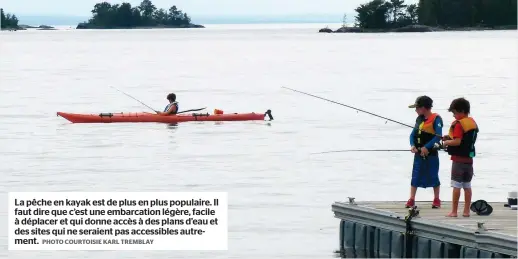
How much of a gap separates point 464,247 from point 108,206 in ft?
23.4

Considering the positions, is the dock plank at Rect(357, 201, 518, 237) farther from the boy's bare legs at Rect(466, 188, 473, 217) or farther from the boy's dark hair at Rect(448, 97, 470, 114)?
the boy's dark hair at Rect(448, 97, 470, 114)

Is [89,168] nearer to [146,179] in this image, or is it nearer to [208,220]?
[146,179]

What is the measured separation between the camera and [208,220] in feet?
64.8

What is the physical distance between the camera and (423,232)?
1722 centimetres

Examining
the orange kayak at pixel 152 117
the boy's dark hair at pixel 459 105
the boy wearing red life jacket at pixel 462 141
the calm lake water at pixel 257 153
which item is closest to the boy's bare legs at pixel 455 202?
the boy wearing red life jacket at pixel 462 141

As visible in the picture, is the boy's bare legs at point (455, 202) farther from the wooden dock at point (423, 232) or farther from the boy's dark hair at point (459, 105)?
the boy's dark hair at point (459, 105)

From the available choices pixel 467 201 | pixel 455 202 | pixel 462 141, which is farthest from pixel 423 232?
pixel 462 141

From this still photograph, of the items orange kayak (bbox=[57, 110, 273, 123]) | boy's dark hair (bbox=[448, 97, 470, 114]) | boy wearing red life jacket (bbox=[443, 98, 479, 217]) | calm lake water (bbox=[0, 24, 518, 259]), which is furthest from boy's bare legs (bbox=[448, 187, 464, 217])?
orange kayak (bbox=[57, 110, 273, 123])

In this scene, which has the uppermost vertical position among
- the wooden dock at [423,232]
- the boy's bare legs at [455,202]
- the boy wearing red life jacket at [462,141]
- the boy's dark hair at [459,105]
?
the boy's dark hair at [459,105]

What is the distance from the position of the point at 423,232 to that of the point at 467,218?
0.64 meters

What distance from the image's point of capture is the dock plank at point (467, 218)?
1673 centimetres

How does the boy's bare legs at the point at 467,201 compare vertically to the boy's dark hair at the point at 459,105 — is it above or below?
below

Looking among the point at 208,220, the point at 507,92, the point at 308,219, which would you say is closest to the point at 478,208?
the point at 208,220

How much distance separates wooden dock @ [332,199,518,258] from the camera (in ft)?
53.1
